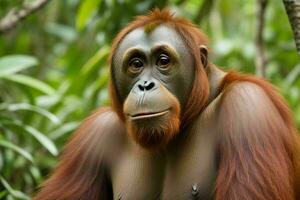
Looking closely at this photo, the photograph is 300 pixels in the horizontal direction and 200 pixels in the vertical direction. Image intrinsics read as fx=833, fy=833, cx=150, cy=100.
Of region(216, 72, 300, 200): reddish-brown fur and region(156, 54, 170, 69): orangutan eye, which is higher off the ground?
region(156, 54, 170, 69): orangutan eye

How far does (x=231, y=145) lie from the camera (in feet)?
13.4

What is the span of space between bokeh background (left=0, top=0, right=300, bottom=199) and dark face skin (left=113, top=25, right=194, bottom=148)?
1.86 ft

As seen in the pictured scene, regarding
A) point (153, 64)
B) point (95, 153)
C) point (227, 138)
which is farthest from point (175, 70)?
point (95, 153)

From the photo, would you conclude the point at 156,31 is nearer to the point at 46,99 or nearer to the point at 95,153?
the point at 95,153

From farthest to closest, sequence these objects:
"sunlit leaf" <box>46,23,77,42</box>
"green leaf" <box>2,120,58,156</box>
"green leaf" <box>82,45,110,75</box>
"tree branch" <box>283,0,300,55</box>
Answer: "sunlit leaf" <box>46,23,77,42</box> < "green leaf" <box>82,45,110,75</box> < "green leaf" <box>2,120,58,156</box> < "tree branch" <box>283,0,300,55</box>

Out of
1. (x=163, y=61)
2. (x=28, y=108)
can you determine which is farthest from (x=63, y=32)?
(x=163, y=61)

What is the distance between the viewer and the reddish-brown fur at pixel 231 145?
3.99 metres

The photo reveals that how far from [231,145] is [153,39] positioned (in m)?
0.70

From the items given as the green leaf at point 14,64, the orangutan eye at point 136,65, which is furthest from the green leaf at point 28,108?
the orangutan eye at point 136,65

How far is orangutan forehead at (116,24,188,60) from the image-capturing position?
431 centimetres

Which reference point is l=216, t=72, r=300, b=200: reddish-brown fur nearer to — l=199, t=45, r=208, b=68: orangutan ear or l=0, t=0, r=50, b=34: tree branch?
l=199, t=45, r=208, b=68: orangutan ear

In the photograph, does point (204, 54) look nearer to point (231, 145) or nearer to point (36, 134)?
point (231, 145)

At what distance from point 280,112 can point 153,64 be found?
0.69 m

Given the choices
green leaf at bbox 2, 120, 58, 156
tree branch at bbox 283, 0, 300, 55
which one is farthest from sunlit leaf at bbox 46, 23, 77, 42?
tree branch at bbox 283, 0, 300, 55
